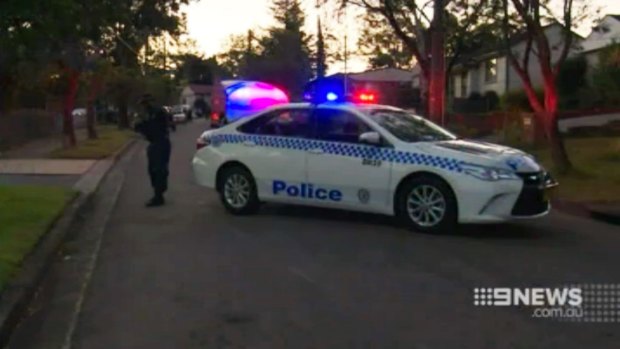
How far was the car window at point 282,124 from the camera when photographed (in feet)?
37.6

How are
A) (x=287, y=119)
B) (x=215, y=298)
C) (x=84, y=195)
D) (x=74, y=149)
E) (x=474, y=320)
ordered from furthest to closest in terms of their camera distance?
(x=74, y=149)
(x=84, y=195)
(x=287, y=119)
(x=215, y=298)
(x=474, y=320)

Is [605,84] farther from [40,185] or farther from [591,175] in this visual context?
[40,185]

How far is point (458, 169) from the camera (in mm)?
9859

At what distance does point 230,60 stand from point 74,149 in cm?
9866

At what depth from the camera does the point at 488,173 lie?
9.71m

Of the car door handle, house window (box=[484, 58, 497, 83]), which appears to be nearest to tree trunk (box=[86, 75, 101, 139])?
the car door handle

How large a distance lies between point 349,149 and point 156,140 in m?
3.60

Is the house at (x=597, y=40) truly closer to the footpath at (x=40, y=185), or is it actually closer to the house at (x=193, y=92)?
the footpath at (x=40, y=185)

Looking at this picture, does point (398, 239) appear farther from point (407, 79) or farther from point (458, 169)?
point (407, 79)

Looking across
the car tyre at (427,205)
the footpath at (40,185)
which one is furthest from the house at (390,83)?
the car tyre at (427,205)

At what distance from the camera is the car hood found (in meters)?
9.82

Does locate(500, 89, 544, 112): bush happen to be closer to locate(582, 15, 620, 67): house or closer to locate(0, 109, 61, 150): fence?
locate(582, 15, 620, 67): house

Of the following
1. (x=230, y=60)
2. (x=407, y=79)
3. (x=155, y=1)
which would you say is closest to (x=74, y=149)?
(x=155, y=1)

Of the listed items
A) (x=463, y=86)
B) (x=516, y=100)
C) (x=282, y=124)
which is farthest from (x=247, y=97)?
(x=282, y=124)
